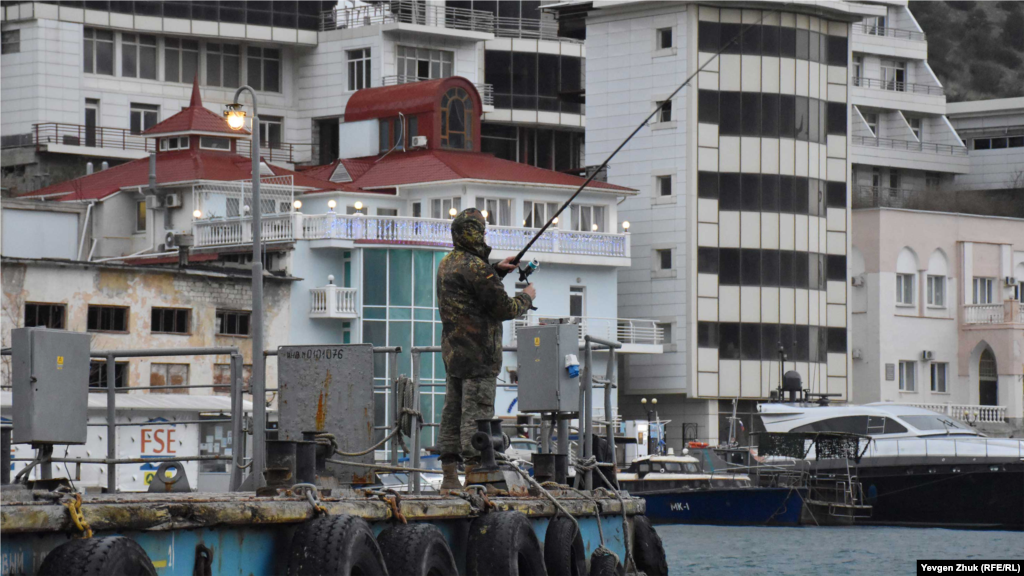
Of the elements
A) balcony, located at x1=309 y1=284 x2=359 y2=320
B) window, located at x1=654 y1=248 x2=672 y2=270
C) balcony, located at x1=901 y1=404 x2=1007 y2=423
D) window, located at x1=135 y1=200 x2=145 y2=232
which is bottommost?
balcony, located at x1=901 y1=404 x2=1007 y2=423

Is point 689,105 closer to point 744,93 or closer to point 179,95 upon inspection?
point 744,93

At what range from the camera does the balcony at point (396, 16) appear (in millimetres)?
68500

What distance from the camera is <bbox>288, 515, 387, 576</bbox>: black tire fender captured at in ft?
31.4

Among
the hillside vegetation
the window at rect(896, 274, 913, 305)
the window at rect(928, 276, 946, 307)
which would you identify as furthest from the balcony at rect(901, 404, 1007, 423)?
the hillside vegetation

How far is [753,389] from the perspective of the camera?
59344mm

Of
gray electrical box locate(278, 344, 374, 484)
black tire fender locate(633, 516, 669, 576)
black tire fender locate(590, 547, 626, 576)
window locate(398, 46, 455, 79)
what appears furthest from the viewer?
window locate(398, 46, 455, 79)

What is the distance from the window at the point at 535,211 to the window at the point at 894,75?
25.3 m

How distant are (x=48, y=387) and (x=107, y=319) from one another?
35337 millimetres

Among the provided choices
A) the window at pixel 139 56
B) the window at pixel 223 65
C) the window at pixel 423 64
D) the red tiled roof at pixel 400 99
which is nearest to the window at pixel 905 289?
the red tiled roof at pixel 400 99

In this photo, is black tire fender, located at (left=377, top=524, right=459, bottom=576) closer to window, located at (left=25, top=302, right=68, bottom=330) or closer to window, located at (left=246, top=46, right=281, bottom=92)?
window, located at (left=25, top=302, right=68, bottom=330)

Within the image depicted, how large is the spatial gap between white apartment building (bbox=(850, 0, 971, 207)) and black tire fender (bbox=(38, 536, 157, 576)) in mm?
68216

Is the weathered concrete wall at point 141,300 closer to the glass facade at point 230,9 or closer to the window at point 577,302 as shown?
the window at point 577,302

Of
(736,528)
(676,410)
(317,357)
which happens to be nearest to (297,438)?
(317,357)

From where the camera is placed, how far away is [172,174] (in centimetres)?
5716
